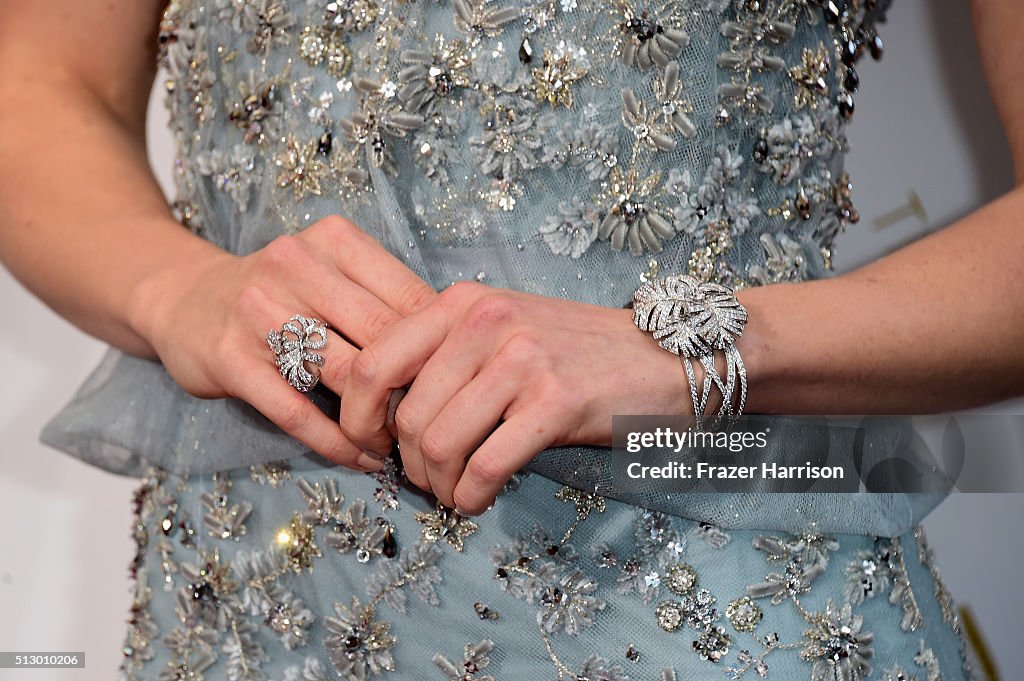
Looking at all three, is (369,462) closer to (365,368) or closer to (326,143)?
(365,368)

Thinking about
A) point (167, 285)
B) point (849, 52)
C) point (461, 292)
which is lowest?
point (461, 292)

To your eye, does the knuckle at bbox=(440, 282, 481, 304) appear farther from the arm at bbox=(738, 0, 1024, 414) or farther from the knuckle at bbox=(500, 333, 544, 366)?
the arm at bbox=(738, 0, 1024, 414)

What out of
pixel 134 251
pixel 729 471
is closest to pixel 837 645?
pixel 729 471

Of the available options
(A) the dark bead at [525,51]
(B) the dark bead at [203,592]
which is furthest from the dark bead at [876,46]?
(B) the dark bead at [203,592]

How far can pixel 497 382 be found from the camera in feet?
1.86

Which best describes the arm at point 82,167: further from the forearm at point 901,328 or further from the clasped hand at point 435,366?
the forearm at point 901,328

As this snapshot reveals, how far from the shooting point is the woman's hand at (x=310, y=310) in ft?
2.06

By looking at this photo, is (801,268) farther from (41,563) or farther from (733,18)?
(41,563)

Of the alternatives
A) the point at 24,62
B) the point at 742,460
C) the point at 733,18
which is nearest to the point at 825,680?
the point at 742,460

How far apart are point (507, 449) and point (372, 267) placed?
0.16m

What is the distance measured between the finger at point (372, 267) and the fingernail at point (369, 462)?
101 millimetres

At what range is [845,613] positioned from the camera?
670mm

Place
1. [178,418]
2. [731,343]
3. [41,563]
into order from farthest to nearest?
[41,563] < [178,418] < [731,343]

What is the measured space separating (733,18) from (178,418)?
0.54 meters
